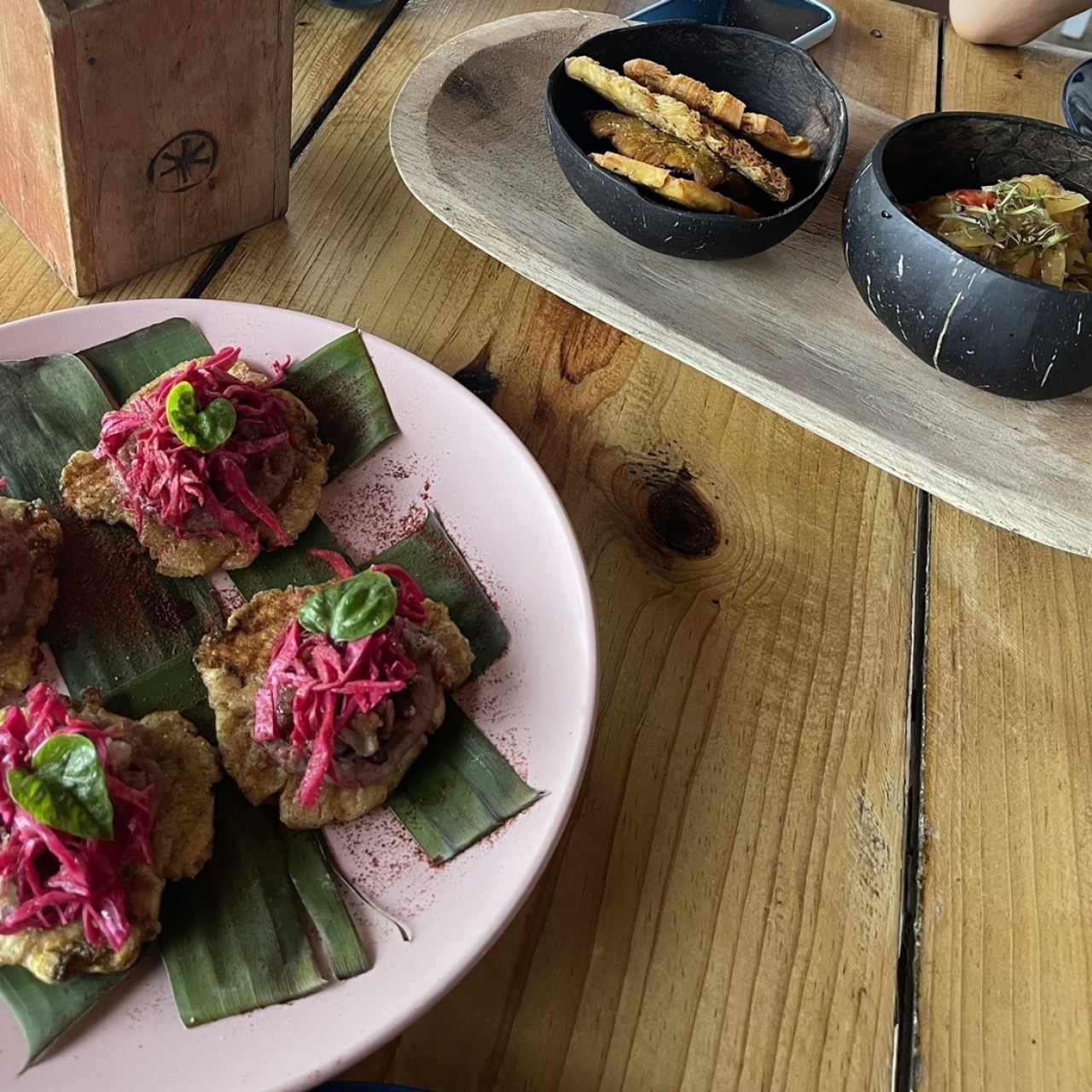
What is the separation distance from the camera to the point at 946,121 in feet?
6.11

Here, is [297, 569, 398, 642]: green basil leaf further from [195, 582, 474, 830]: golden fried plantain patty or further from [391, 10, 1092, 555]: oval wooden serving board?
[391, 10, 1092, 555]: oval wooden serving board

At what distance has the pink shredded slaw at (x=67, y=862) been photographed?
43.3 inches

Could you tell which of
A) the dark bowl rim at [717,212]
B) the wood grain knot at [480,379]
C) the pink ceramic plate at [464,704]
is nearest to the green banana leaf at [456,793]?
the pink ceramic plate at [464,704]

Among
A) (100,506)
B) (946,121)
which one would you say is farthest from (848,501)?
(100,506)

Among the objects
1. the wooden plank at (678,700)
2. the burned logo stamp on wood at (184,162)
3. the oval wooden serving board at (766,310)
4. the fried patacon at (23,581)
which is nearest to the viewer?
the wooden plank at (678,700)

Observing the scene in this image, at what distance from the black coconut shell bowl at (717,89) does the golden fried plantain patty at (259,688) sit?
79 cm

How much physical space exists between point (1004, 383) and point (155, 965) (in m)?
1.47

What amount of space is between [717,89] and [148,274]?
1.18 m

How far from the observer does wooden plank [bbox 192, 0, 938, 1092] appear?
1.24 m

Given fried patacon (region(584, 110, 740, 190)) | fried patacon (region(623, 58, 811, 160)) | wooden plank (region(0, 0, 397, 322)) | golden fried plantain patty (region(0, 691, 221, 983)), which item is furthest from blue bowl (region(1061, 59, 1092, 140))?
golden fried plantain patty (region(0, 691, 221, 983))

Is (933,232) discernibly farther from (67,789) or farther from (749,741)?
(67,789)

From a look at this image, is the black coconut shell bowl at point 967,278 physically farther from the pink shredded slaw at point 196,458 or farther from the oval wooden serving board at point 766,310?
the pink shredded slaw at point 196,458

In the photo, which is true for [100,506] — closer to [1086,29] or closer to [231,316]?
[231,316]

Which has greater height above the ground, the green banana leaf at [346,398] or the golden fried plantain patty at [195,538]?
the green banana leaf at [346,398]
